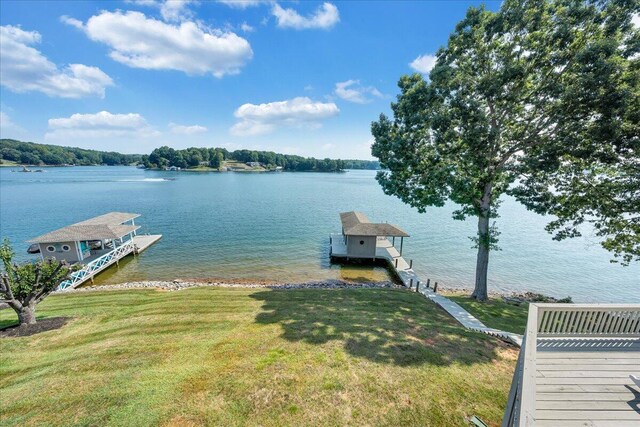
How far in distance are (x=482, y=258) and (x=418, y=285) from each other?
4.15 meters

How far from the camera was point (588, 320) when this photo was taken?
6047 mm

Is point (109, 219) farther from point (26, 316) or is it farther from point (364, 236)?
point (364, 236)

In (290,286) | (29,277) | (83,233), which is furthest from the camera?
(83,233)

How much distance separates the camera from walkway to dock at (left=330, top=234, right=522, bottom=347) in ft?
34.1

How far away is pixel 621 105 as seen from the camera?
9.47 meters

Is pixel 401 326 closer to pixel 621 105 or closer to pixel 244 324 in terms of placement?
pixel 244 324

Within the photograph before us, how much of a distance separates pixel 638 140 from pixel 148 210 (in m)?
54.1

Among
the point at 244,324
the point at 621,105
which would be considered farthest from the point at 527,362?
the point at 621,105

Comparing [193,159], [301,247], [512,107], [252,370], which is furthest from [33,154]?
[512,107]

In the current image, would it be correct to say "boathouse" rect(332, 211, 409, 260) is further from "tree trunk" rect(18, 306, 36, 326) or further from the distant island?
the distant island

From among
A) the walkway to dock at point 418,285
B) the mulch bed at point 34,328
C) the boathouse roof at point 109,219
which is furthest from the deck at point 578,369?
the boathouse roof at point 109,219

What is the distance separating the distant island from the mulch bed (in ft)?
501

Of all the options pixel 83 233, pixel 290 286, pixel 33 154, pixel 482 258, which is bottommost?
pixel 290 286

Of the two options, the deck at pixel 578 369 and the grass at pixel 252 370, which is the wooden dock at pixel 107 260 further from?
the deck at pixel 578 369
